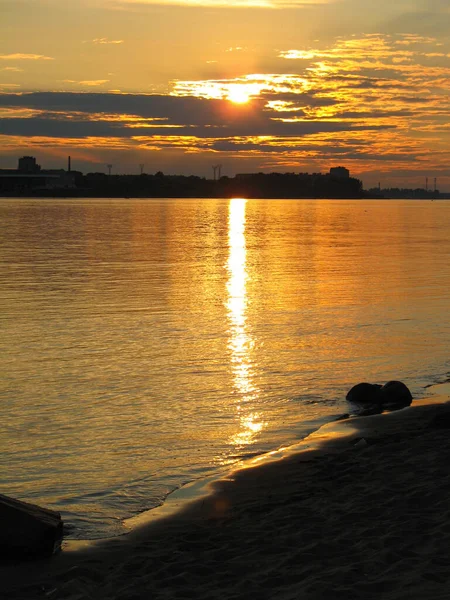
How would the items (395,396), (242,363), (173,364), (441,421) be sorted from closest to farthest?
(441,421) → (395,396) → (173,364) → (242,363)

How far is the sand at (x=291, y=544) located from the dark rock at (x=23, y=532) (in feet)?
0.49

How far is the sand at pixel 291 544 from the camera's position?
7.43m

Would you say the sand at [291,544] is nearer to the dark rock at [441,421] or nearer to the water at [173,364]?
the water at [173,364]

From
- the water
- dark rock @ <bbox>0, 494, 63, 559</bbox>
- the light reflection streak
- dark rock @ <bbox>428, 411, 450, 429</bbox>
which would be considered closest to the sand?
dark rock @ <bbox>0, 494, 63, 559</bbox>

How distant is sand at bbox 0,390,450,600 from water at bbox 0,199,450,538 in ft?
3.29

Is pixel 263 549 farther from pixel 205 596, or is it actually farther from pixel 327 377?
pixel 327 377

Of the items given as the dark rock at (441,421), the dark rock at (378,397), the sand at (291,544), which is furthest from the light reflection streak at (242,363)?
the dark rock at (441,421)

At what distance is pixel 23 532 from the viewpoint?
8.44 m

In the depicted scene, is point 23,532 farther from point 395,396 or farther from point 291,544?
point 395,396

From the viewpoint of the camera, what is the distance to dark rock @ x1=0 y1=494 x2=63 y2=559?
27.5 ft

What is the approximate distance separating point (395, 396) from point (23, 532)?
892cm

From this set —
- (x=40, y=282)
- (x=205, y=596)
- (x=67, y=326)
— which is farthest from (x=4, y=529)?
(x=40, y=282)

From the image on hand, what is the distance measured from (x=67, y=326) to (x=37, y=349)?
3486 mm

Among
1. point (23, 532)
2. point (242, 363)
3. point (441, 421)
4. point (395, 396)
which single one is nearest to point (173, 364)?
point (242, 363)
